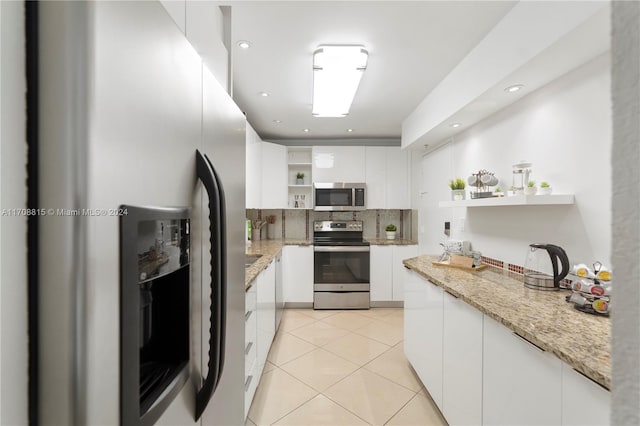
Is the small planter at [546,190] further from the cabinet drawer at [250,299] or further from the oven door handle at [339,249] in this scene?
the oven door handle at [339,249]

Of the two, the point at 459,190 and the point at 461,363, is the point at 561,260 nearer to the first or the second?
the point at 461,363

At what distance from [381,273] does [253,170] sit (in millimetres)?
2162

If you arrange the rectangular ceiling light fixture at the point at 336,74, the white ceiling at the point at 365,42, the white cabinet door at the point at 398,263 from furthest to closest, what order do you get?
the white cabinet door at the point at 398,263, the rectangular ceiling light fixture at the point at 336,74, the white ceiling at the point at 365,42

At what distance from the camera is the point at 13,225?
1.15 ft

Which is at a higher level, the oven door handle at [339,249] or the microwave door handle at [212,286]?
the microwave door handle at [212,286]

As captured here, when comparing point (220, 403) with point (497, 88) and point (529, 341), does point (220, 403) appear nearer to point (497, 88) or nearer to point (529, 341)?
point (529, 341)

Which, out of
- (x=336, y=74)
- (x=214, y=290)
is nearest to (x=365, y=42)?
(x=336, y=74)

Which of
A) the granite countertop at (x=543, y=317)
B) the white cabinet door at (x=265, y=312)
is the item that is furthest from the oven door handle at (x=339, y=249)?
the granite countertop at (x=543, y=317)

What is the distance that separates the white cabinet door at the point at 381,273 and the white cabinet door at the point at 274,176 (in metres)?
1.44

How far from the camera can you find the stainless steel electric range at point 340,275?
4031 millimetres

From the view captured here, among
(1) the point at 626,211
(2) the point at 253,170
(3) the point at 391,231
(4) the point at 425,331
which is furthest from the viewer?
(3) the point at 391,231

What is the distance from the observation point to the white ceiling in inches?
66.4

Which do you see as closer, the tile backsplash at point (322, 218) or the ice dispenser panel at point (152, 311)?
the ice dispenser panel at point (152, 311)

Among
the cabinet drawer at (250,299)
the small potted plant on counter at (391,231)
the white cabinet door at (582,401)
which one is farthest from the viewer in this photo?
the small potted plant on counter at (391,231)
